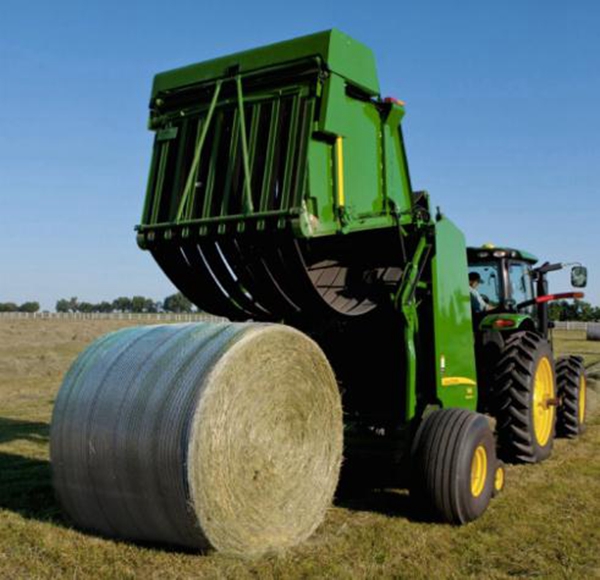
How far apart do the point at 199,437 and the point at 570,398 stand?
6.37 m

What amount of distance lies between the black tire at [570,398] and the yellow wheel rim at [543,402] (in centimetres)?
132

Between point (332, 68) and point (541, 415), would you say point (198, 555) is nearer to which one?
point (332, 68)

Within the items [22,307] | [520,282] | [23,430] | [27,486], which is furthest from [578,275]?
[22,307]

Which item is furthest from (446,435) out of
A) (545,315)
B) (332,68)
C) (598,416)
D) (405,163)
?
(598,416)

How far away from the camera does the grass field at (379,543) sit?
477 centimetres

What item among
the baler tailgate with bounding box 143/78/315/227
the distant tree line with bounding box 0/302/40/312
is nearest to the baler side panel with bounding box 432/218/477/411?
the baler tailgate with bounding box 143/78/315/227

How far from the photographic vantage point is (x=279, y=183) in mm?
5871

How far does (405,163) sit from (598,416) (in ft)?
21.2

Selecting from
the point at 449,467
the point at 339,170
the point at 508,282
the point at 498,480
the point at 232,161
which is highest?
the point at 232,161

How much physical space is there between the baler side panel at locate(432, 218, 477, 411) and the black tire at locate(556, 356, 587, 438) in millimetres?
3024

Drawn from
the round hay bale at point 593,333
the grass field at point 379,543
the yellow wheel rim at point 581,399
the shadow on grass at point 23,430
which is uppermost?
the round hay bale at point 593,333

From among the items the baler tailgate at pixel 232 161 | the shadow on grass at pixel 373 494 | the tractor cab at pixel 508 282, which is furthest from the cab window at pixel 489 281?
the baler tailgate at pixel 232 161

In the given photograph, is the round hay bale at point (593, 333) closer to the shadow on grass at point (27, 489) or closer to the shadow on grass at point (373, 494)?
the shadow on grass at point (373, 494)

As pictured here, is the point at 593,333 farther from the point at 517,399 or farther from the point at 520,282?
the point at 517,399
